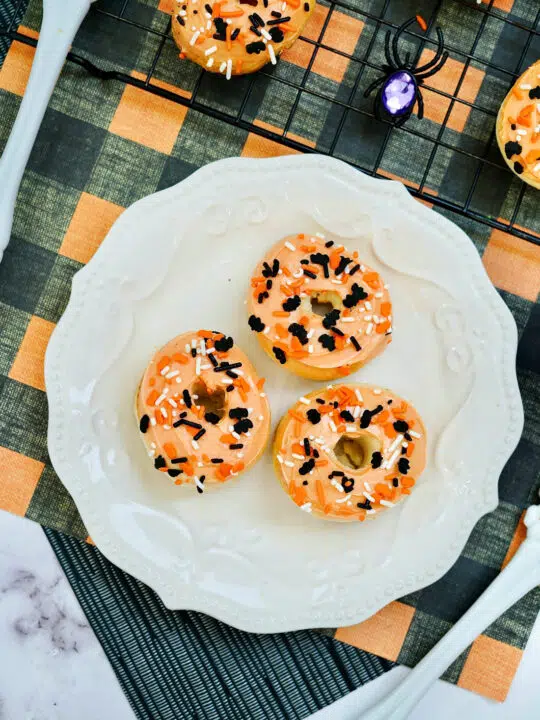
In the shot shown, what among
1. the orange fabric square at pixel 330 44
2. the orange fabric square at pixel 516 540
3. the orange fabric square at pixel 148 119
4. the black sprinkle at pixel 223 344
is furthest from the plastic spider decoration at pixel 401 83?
the orange fabric square at pixel 516 540

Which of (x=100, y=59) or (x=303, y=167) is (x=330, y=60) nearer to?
(x=303, y=167)

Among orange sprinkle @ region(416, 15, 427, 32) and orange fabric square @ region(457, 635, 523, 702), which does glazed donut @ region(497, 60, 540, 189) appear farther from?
orange fabric square @ region(457, 635, 523, 702)

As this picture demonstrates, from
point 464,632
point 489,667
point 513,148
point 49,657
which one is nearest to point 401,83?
point 513,148

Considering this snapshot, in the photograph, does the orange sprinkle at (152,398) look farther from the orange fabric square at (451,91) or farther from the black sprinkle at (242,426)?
the orange fabric square at (451,91)

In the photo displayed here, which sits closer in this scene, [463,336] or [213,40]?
[213,40]

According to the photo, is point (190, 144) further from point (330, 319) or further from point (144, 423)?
point (144, 423)

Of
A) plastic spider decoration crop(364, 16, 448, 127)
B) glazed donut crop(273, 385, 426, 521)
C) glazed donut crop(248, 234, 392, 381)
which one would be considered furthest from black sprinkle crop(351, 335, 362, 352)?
plastic spider decoration crop(364, 16, 448, 127)

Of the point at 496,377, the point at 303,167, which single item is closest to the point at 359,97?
the point at 303,167
